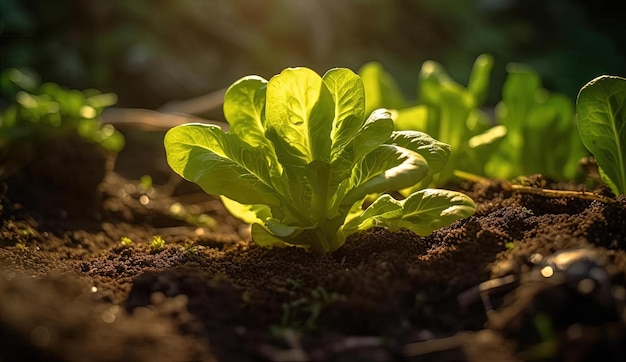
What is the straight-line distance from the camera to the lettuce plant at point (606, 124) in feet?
5.13

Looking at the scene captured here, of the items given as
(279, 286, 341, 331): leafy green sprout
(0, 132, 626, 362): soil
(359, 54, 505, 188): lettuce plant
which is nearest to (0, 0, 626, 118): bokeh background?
(359, 54, 505, 188): lettuce plant

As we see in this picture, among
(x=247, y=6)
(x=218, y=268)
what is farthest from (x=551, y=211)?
(x=247, y=6)

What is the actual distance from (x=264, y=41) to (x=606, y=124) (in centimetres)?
333

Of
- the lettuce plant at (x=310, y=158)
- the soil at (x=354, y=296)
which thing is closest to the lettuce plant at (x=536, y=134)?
the soil at (x=354, y=296)

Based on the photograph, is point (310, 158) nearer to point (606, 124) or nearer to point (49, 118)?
point (606, 124)

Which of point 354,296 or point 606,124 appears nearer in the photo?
point 354,296

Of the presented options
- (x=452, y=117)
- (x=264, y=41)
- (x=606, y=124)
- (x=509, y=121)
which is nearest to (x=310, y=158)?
(x=606, y=124)

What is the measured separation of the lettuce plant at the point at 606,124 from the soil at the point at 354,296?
4.0 inches

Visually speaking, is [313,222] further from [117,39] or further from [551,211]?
[117,39]

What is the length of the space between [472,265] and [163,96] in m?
3.39

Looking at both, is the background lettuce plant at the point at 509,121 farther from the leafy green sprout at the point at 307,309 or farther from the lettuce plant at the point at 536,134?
the leafy green sprout at the point at 307,309

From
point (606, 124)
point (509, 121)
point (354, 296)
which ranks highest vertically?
point (509, 121)

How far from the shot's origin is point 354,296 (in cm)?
122

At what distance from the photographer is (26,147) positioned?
7.75 ft
